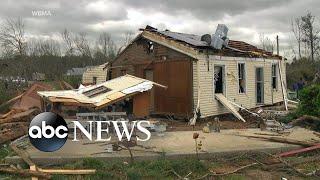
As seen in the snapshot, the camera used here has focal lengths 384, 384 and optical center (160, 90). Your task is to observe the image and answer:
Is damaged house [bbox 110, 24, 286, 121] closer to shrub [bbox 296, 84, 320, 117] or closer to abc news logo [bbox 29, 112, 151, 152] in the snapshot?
shrub [bbox 296, 84, 320, 117]

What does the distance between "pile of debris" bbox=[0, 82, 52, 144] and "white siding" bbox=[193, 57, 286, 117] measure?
6531 mm

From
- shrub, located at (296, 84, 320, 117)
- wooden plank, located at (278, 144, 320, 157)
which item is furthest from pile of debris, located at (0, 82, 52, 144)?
shrub, located at (296, 84, 320, 117)

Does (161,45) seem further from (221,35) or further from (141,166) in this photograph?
(141,166)

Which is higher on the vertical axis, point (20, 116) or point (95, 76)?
point (95, 76)

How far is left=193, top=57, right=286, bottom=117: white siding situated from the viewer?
627 inches

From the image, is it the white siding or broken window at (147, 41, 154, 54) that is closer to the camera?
the white siding

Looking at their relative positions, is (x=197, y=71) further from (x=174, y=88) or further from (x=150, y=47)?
(x=150, y=47)

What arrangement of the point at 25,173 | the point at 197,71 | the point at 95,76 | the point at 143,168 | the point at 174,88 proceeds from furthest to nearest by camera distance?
the point at 95,76 → the point at 174,88 → the point at 197,71 → the point at 143,168 → the point at 25,173

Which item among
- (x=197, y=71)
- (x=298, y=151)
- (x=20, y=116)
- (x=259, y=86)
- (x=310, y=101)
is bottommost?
(x=298, y=151)

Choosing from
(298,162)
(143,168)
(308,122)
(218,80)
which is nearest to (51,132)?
(143,168)

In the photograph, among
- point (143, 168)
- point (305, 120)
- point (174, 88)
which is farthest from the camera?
point (174, 88)

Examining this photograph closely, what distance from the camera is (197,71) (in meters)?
15.6

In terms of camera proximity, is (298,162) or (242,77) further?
(242,77)

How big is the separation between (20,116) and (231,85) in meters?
9.21
